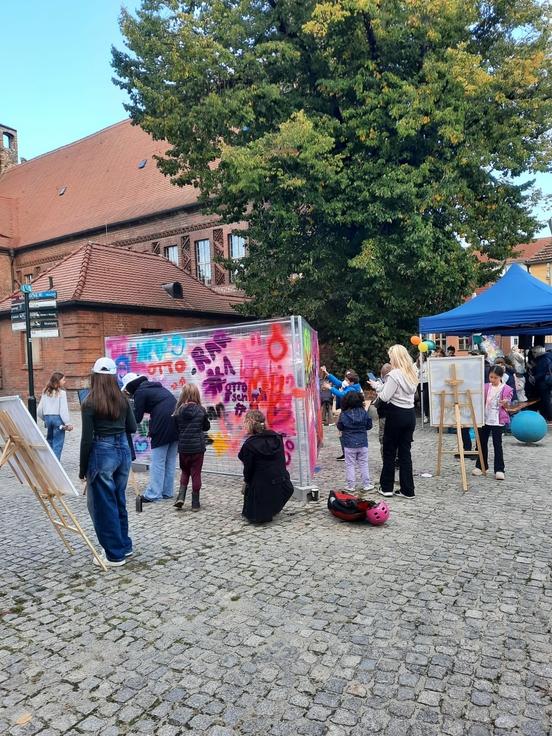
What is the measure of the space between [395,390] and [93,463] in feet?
12.7

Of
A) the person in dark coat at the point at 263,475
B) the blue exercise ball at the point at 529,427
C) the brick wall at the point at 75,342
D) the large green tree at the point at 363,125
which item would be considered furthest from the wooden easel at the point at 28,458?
the brick wall at the point at 75,342

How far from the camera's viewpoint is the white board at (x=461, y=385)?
8.35m

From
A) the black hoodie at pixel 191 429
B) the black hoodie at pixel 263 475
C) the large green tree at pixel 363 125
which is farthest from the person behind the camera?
the large green tree at pixel 363 125

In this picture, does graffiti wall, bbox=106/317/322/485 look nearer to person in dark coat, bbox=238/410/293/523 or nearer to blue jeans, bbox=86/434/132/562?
person in dark coat, bbox=238/410/293/523

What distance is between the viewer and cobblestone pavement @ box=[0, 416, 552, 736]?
2975 mm

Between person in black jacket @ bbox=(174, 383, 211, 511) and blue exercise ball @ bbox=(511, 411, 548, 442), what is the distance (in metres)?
7.08

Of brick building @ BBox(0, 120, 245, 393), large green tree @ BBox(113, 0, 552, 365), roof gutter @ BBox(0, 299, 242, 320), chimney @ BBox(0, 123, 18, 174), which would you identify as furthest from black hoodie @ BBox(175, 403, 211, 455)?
chimney @ BBox(0, 123, 18, 174)

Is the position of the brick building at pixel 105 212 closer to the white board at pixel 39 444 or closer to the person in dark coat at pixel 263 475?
the person in dark coat at pixel 263 475

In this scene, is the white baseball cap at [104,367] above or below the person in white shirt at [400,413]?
above

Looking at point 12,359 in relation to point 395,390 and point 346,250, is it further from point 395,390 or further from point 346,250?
point 395,390

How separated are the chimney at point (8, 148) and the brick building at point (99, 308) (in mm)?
32130

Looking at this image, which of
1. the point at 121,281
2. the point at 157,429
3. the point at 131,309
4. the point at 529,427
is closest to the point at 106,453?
the point at 157,429

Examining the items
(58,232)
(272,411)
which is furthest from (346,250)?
(58,232)

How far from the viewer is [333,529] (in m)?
6.14
